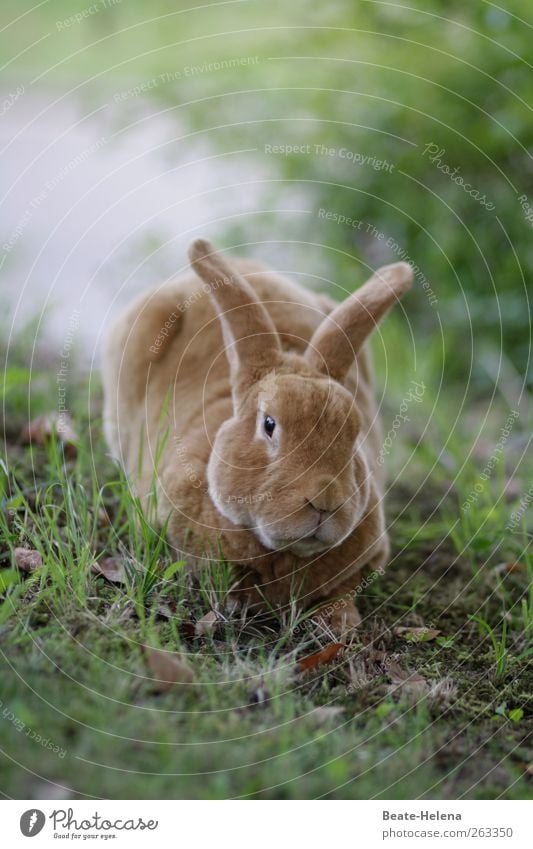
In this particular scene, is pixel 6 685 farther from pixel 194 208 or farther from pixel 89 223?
pixel 194 208

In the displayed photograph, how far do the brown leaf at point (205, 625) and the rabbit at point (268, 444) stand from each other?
14cm

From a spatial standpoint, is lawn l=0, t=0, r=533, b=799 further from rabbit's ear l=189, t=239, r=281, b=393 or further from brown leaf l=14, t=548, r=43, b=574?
rabbit's ear l=189, t=239, r=281, b=393

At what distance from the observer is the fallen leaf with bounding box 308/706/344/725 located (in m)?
2.23

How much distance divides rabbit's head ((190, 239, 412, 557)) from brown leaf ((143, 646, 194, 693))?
44cm

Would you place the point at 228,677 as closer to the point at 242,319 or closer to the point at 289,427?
the point at 289,427

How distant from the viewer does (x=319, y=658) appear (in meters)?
2.46

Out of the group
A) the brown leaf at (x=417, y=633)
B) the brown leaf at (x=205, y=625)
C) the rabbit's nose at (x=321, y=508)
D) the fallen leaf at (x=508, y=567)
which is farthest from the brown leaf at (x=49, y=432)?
the fallen leaf at (x=508, y=567)

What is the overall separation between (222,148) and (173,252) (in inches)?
33.0

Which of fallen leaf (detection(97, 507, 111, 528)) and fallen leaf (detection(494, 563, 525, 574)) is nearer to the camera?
fallen leaf (detection(97, 507, 111, 528))

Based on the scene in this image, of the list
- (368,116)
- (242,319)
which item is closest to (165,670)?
(242,319)

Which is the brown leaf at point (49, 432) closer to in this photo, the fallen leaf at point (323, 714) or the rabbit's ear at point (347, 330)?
the rabbit's ear at point (347, 330)

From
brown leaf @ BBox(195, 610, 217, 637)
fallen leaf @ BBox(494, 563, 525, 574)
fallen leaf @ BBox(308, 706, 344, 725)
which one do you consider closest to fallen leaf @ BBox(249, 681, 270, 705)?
fallen leaf @ BBox(308, 706, 344, 725)

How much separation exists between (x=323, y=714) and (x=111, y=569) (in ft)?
2.90
